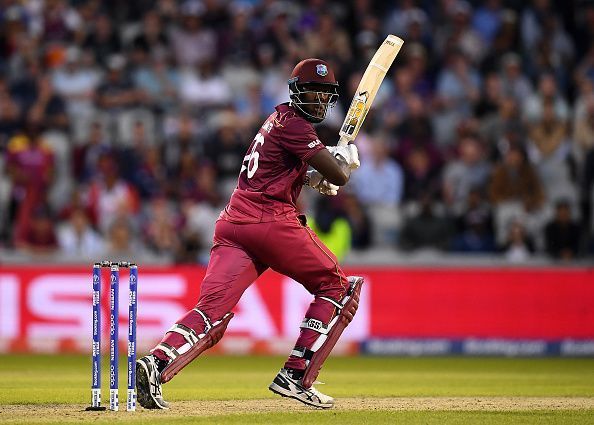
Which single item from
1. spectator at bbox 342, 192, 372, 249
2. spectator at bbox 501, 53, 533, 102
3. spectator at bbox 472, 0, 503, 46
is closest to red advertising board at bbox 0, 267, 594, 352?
spectator at bbox 342, 192, 372, 249

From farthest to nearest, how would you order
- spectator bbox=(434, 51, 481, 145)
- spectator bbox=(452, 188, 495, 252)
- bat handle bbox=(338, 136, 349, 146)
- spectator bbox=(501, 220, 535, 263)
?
spectator bbox=(434, 51, 481, 145) < spectator bbox=(452, 188, 495, 252) < spectator bbox=(501, 220, 535, 263) < bat handle bbox=(338, 136, 349, 146)

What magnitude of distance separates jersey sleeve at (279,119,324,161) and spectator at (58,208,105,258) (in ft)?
26.3

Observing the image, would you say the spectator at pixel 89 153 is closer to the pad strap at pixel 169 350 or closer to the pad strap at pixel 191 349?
the pad strap at pixel 191 349

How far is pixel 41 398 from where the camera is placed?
28.2ft

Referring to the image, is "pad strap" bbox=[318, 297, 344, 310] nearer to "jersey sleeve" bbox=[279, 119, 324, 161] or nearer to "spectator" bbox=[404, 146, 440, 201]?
"jersey sleeve" bbox=[279, 119, 324, 161]

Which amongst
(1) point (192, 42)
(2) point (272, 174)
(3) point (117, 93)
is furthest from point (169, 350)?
(1) point (192, 42)

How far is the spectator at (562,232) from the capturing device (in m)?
14.9

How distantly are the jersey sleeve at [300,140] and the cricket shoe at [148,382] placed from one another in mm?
1572

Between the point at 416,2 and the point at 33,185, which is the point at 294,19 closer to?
the point at 416,2

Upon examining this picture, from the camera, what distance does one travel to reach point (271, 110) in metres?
17.1

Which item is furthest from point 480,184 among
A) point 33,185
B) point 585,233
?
point 33,185

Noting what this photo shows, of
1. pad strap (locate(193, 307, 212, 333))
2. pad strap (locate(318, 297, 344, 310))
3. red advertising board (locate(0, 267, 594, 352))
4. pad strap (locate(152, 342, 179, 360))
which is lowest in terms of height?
red advertising board (locate(0, 267, 594, 352))

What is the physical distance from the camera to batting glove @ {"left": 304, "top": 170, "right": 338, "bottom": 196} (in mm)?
8039

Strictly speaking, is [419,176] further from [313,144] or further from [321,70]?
[313,144]
